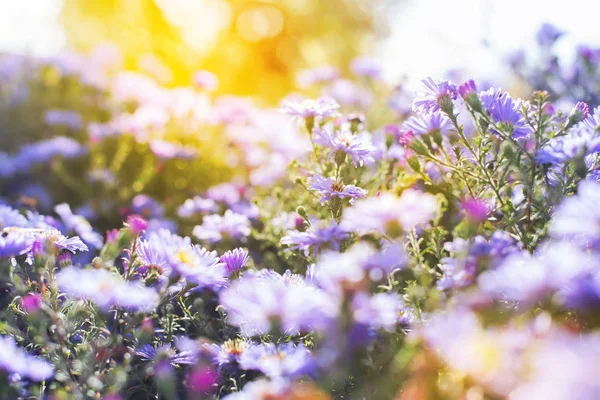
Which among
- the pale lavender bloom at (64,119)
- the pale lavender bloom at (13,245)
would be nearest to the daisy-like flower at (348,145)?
the pale lavender bloom at (13,245)

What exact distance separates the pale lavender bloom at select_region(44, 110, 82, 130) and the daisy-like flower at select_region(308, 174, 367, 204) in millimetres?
2266

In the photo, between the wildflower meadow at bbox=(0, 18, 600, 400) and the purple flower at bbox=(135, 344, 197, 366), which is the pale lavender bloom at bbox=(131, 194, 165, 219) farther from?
the purple flower at bbox=(135, 344, 197, 366)

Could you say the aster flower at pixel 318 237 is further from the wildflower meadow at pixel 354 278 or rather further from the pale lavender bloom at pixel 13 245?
the pale lavender bloom at pixel 13 245

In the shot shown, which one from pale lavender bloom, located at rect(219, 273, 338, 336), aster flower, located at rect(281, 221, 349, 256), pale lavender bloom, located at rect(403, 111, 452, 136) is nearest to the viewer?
pale lavender bloom, located at rect(219, 273, 338, 336)

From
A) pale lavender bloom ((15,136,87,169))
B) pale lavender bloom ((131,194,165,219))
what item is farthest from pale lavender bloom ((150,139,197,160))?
pale lavender bloom ((15,136,87,169))

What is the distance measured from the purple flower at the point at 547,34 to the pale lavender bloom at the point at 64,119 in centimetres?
268

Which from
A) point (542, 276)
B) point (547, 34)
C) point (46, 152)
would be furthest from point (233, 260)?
point (547, 34)

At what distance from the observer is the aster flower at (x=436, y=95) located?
151 cm

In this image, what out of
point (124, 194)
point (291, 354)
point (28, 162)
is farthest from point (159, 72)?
point (291, 354)

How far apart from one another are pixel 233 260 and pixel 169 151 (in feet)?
4.77

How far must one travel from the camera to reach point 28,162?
2.92 metres

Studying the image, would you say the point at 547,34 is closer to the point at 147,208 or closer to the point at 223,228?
the point at 223,228

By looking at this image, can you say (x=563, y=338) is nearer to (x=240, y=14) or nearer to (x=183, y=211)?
(x=183, y=211)

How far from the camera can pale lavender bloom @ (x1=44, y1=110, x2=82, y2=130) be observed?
3.24m
